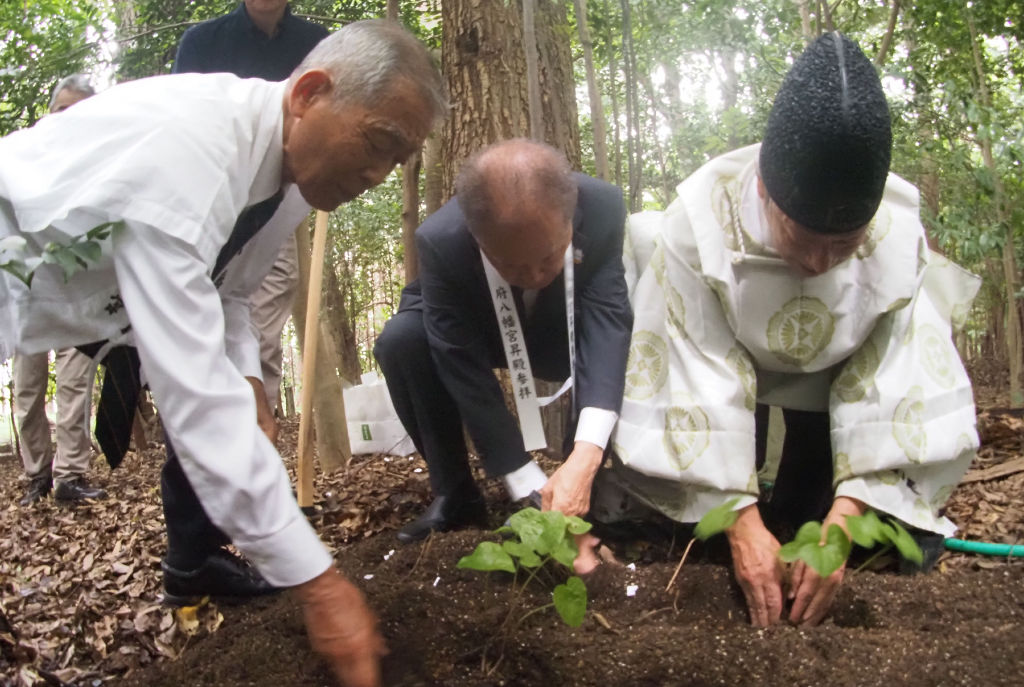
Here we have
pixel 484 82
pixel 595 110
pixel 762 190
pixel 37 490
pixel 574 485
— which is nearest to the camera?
pixel 762 190

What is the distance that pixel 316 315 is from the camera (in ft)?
9.32

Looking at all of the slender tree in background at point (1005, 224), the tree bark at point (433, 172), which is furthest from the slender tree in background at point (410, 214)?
the slender tree in background at point (1005, 224)

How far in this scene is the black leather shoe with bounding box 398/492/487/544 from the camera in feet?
8.58

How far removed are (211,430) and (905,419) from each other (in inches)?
62.9

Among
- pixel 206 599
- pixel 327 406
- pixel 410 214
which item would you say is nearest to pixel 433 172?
pixel 410 214

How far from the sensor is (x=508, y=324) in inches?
Answer: 98.7

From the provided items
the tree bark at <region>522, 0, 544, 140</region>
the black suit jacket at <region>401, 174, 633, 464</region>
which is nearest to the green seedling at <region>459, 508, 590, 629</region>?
the black suit jacket at <region>401, 174, 633, 464</region>

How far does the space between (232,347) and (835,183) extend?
143 centimetres

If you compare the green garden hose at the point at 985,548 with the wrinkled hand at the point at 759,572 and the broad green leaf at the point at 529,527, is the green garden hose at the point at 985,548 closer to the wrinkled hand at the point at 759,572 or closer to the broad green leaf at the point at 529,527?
the wrinkled hand at the point at 759,572

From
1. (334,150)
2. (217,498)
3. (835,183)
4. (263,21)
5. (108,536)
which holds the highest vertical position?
(263,21)

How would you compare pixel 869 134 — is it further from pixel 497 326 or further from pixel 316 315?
pixel 316 315

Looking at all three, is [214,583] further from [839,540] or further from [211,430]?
[839,540]

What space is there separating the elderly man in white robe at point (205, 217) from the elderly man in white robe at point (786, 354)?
86 cm

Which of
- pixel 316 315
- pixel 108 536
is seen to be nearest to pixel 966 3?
pixel 316 315
